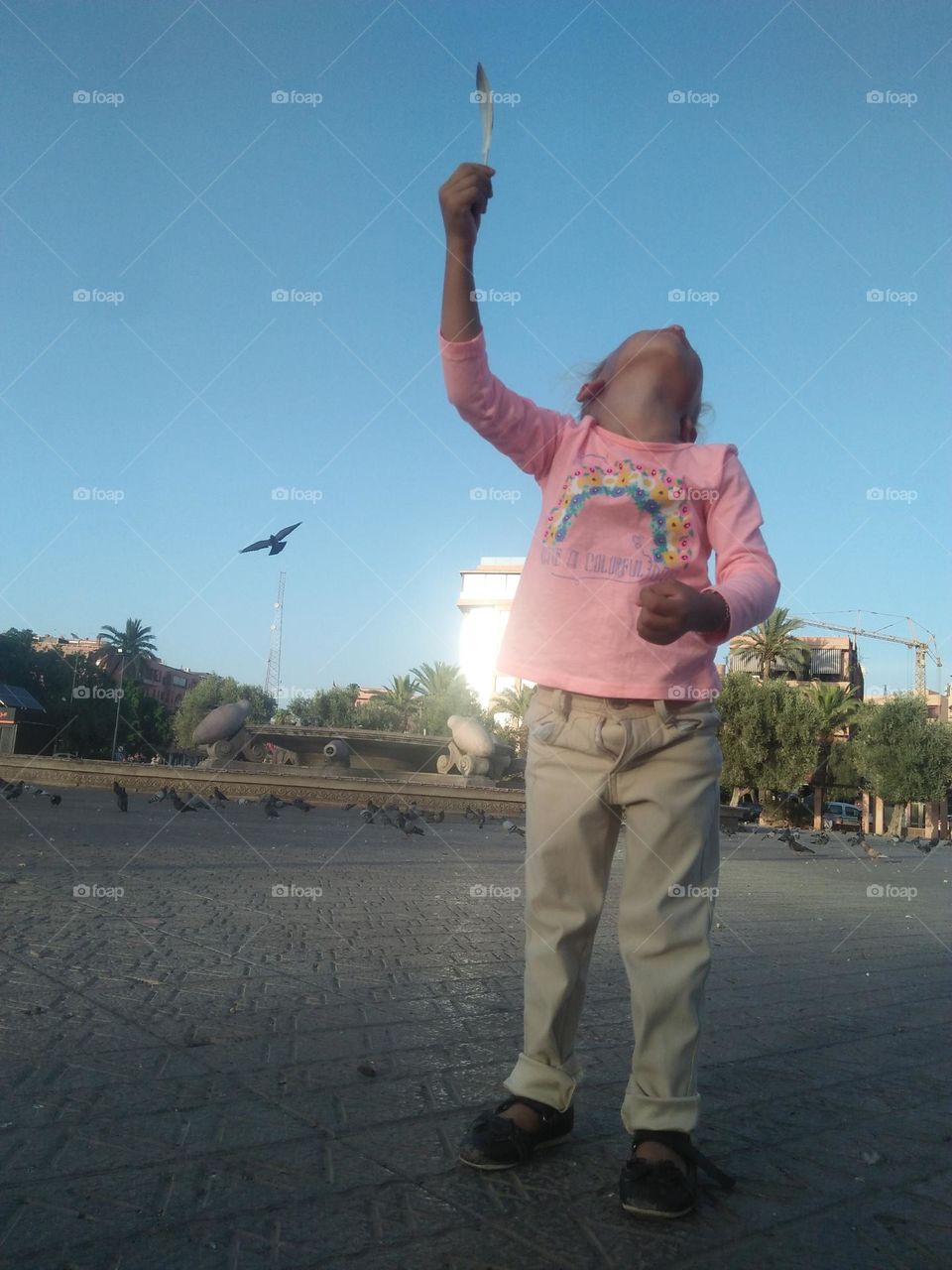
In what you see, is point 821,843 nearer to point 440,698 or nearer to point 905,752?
point 905,752

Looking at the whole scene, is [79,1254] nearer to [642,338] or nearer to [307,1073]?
[307,1073]

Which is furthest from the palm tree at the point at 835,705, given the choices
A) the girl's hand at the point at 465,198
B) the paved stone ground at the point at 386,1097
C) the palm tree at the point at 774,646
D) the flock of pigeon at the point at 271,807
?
the girl's hand at the point at 465,198

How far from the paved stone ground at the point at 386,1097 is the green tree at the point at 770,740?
35.5m

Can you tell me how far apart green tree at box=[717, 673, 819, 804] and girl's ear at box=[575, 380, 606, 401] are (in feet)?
127

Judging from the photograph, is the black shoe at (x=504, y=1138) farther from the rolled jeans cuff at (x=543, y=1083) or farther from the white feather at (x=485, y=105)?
the white feather at (x=485, y=105)

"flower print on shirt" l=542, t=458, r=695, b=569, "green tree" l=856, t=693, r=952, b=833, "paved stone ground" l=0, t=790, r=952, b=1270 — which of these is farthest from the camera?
"green tree" l=856, t=693, r=952, b=833

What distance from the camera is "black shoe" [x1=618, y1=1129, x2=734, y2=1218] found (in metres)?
1.85

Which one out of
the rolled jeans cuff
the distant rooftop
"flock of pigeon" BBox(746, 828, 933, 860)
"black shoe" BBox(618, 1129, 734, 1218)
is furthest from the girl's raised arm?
the distant rooftop

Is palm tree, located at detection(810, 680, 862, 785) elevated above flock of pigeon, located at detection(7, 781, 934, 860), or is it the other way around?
palm tree, located at detection(810, 680, 862, 785)

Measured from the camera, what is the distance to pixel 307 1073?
100 inches

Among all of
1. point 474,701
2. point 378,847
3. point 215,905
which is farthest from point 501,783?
point 474,701

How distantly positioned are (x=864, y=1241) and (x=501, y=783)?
72.8 ft

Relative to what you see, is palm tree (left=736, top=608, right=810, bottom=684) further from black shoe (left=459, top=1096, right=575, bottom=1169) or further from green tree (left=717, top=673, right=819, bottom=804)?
black shoe (left=459, top=1096, right=575, bottom=1169)

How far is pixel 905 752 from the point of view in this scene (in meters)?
43.3
